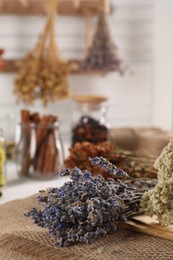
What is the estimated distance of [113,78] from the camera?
11.0 feet

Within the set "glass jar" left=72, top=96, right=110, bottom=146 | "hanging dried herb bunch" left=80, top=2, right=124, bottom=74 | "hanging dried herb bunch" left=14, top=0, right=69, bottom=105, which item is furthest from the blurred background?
"glass jar" left=72, top=96, right=110, bottom=146

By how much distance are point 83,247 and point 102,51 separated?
228cm

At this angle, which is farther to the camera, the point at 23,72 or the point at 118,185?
the point at 23,72

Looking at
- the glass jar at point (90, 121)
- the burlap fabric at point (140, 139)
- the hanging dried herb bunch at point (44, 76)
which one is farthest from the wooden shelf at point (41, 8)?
the glass jar at point (90, 121)

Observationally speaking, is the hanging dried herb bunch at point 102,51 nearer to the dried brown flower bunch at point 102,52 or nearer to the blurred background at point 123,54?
the dried brown flower bunch at point 102,52

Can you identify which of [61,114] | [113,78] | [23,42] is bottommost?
[61,114]

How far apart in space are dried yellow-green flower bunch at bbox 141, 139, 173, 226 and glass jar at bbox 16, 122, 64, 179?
30.5 inches

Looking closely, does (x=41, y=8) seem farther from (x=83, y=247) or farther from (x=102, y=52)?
(x=83, y=247)

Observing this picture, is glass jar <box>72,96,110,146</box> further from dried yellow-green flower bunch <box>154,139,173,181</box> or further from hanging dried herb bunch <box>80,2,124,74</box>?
hanging dried herb bunch <box>80,2,124,74</box>

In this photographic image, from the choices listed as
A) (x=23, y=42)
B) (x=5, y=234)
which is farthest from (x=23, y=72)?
(x=5, y=234)

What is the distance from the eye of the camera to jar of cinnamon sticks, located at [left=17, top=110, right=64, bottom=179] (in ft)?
5.55

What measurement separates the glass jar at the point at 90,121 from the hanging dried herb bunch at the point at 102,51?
3.57 ft

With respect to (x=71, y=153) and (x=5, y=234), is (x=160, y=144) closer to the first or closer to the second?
(x=71, y=153)

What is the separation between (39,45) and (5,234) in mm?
1943
